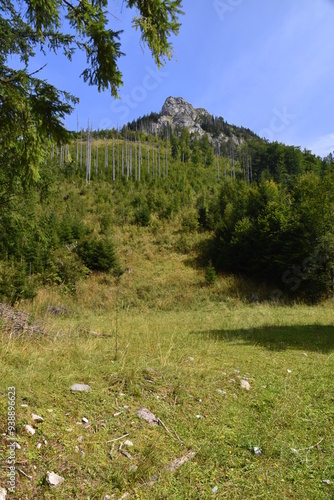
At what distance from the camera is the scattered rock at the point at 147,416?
9.12 ft

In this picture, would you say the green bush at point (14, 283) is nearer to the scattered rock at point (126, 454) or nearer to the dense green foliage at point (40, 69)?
the dense green foliage at point (40, 69)

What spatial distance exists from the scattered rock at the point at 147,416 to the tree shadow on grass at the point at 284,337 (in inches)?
162

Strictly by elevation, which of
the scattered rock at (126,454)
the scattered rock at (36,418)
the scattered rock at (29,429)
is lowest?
the scattered rock at (126,454)

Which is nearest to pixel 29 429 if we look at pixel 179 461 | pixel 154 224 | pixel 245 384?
pixel 179 461

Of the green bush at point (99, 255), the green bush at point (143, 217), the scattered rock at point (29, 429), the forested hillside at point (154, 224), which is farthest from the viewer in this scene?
the green bush at point (143, 217)

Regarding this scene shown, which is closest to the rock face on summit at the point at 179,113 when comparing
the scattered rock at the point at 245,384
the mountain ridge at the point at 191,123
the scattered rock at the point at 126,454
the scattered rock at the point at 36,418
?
the mountain ridge at the point at 191,123

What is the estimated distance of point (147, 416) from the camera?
2.82m

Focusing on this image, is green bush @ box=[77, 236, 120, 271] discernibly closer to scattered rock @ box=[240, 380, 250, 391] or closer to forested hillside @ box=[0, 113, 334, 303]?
forested hillside @ box=[0, 113, 334, 303]

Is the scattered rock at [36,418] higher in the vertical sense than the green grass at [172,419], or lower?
higher

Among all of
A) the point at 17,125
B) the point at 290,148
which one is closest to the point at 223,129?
the point at 290,148

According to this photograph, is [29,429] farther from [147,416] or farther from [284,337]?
[284,337]

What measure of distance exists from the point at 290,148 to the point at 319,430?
2546 inches

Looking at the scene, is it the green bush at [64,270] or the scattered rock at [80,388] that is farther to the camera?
the green bush at [64,270]

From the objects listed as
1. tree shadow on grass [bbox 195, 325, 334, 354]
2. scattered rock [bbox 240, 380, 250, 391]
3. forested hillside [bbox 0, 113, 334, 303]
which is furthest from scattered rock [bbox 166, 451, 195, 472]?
forested hillside [bbox 0, 113, 334, 303]
